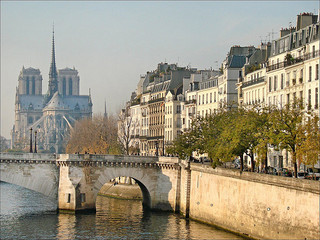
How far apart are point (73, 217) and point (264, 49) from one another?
27212mm

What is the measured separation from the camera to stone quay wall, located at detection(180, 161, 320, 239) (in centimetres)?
4112

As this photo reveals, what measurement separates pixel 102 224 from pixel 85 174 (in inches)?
408

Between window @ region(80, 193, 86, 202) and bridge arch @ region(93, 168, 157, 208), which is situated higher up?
bridge arch @ region(93, 168, 157, 208)

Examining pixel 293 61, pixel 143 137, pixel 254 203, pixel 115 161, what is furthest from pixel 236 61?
pixel 254 203

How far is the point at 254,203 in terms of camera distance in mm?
49500

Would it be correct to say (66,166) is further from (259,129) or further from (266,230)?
(266,230)

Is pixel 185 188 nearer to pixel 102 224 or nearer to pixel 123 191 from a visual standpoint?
pixel 102 224

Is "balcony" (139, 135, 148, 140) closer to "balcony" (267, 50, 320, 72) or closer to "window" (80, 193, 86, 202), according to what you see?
"window" (80, 193, 86, 202)

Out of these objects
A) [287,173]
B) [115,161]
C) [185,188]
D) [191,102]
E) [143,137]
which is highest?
[191,102]

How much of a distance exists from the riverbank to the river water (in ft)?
19.5

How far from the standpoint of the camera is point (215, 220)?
5753 centimetres

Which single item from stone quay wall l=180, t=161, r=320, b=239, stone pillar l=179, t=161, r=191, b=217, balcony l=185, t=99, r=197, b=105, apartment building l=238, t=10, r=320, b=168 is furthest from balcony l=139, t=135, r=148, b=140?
stone quay wall l=180, t=161, r=320, b=239

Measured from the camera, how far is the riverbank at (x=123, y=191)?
278 feet

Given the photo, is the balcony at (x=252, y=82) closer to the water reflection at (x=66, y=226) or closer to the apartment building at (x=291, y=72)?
the apartment building at (x=291, y=72)
